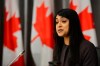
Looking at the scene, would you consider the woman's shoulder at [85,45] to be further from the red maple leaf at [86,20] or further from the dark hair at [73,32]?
the red maple leaf at [86,20]

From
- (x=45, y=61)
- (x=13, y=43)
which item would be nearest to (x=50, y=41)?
(x=45, y=61)

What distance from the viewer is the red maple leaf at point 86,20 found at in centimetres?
234

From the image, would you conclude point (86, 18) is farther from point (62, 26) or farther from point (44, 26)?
point (62, 26)

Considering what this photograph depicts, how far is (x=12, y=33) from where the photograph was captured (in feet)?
8.20

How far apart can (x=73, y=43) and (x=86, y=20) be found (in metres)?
0.84

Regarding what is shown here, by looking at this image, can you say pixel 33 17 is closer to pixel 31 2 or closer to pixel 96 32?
pixel 31 2

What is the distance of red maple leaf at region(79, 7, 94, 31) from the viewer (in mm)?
2336

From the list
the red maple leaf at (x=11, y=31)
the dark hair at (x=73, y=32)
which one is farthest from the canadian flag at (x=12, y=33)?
the dark hair at (x=73, y=32)

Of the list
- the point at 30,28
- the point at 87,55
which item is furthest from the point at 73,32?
the point at 30,28

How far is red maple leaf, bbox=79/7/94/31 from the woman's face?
2.50 feet

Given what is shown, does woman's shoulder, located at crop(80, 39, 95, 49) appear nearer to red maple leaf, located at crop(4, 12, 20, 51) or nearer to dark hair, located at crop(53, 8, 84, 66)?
dark hair, located at crop(53, 8, 84, 66)

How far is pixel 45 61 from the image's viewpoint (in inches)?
93.7

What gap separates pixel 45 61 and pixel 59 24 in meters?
0.86

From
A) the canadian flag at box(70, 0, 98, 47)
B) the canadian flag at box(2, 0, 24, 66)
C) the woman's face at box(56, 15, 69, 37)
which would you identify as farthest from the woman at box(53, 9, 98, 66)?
the canadian flag at box(2, 0, 24, 66)
